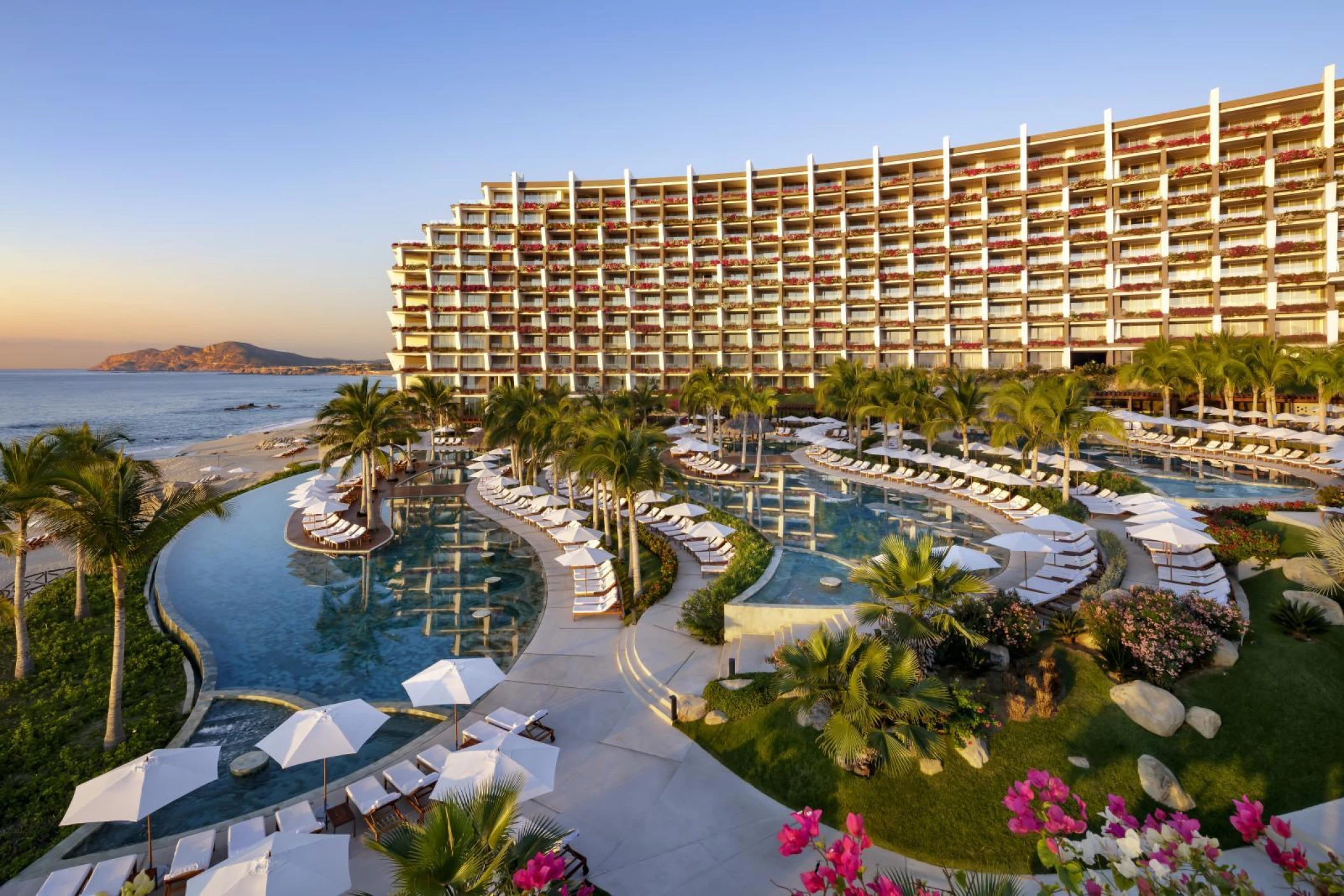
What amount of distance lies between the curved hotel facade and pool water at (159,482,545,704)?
162ft

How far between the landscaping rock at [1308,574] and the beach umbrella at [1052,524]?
454 centimetres

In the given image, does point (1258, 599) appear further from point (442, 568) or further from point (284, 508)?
point (284, 508)

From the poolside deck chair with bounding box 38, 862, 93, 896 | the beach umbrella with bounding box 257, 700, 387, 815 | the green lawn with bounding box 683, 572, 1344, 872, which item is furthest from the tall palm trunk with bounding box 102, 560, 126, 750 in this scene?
the green lawn with bounding box 683, 572, 1344, 872

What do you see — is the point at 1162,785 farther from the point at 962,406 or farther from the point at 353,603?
the point at 962,406

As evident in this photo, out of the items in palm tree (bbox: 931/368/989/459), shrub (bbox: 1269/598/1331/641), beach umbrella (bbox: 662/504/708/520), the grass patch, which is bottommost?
the grass patch

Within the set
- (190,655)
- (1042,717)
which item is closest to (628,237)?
(190,655)

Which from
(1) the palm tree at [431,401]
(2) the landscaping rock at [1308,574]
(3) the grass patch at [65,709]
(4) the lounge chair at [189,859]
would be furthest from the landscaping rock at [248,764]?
(1) the palm tree at [431,401]

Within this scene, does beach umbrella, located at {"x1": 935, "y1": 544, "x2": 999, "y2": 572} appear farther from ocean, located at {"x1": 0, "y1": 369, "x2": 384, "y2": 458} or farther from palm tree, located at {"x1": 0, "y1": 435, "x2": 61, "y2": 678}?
ocean, located at {"x1": 0, "y1": 369, "x2": 384, "y2": 458}

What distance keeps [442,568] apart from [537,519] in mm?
5564

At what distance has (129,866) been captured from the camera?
367 inches

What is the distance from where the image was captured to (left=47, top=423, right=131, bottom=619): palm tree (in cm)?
1847

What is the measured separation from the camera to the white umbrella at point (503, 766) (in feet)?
31.0

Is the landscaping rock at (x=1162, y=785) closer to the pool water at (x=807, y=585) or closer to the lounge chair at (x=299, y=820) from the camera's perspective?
the pool water at (x=807, y=585)

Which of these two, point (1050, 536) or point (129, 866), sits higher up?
point (1050, 536)
